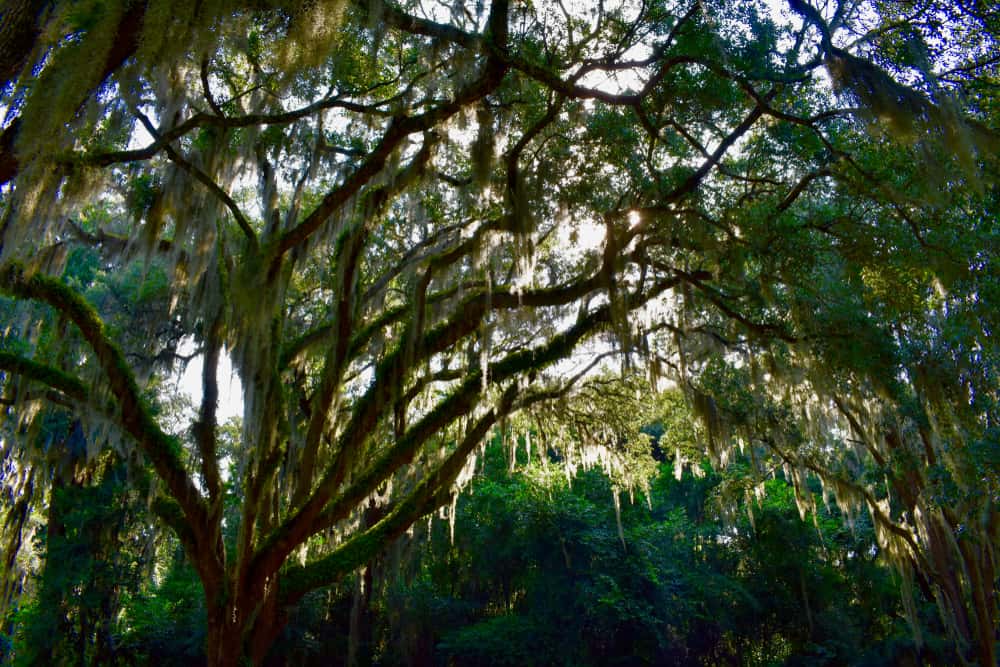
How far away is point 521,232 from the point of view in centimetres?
561

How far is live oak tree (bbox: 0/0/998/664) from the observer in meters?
4.57

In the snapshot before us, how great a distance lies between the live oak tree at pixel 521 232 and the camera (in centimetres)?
457

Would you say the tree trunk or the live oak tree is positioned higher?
the live oak tree

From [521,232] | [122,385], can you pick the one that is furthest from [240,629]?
[521,232]

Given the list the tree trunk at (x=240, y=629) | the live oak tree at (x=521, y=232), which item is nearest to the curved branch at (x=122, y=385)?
the live oak tree at (x=521, y=232)

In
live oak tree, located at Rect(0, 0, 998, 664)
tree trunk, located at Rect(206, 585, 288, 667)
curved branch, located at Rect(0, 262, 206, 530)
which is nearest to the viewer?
live oak tree, located at Rect(0, 0, 998, 664)

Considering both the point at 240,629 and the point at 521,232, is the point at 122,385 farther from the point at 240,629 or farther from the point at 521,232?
the point at 521,232

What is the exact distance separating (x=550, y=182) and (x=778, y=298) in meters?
2.52

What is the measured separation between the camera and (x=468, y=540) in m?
15.0

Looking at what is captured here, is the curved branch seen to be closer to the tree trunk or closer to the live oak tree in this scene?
the live oak tree

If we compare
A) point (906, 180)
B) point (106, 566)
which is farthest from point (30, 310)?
point (906, 180)

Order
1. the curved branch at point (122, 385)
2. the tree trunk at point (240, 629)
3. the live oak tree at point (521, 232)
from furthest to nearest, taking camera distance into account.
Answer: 1. the tree trunk at point (240, 629)
2. the curved branch at point (122, 385)
3. the live oak tree at point (521, 232)

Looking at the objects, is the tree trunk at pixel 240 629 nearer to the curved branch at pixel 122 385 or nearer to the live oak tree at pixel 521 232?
the live oak tree at pixel 521 232

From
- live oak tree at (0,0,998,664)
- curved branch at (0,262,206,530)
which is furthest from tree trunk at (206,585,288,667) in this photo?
curved branch at (0,262,206,530)
